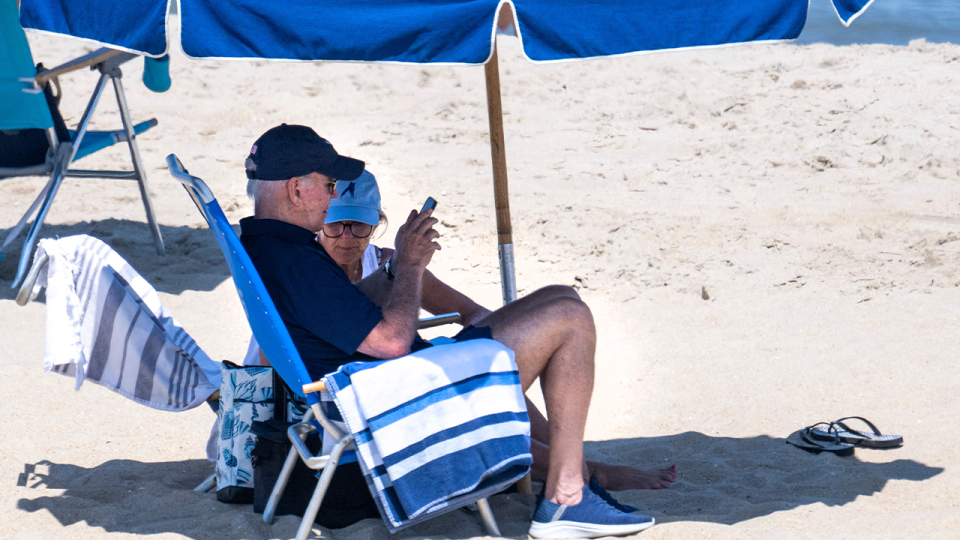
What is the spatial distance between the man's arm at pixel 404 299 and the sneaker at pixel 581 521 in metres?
0.58

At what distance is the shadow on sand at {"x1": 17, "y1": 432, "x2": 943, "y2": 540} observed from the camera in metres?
2.43

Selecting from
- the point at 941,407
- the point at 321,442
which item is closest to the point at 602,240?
the point at 941,407

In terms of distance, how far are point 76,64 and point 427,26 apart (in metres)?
3.31

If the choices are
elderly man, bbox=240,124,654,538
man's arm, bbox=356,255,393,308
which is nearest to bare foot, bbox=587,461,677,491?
elderly man, bbox=240,124,654,538

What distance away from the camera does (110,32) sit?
2.19 meters

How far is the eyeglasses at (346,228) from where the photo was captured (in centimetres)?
285

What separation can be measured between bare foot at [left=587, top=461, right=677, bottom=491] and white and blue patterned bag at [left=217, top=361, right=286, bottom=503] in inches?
40.2

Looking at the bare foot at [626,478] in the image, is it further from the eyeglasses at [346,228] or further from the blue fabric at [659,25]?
the blue fabric at [659,25]

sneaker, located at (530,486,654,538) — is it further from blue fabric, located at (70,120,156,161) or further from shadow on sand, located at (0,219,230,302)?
blue fabric, located at (70,120,156,161)

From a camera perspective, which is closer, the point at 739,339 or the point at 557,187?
the point at 739,339

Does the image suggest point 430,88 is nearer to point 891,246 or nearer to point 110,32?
point 891,246

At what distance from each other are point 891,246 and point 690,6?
381 cm

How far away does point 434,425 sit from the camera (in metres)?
2.18

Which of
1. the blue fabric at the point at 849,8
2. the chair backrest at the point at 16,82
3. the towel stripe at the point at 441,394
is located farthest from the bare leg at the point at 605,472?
the chair backrest at the point at 16,82
